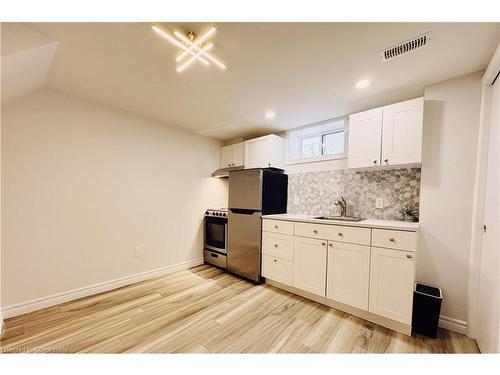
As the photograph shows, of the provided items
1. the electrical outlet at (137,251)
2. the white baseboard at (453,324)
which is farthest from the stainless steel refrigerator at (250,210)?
the white baseboard at (453,324)

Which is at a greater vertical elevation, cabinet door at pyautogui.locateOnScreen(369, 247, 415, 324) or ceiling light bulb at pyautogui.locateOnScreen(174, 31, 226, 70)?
ceiling light bulb at pyautogui.locateOnScreen(174, 31, 226, 70)

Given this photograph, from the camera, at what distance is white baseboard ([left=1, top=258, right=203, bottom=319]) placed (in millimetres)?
1811

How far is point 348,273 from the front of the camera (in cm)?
191

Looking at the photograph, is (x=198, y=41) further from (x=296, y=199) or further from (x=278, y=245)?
(x=296, y=199)

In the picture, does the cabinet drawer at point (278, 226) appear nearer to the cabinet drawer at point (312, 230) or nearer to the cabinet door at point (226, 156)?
the cabinet drawer at point (312, 230)

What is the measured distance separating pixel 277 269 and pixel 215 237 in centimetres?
121

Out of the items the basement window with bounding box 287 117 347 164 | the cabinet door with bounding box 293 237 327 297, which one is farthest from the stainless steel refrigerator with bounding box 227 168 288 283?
the cabinet door with bounding box 293 237 327 297

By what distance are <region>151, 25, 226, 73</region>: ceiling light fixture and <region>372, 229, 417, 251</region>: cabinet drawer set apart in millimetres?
1966

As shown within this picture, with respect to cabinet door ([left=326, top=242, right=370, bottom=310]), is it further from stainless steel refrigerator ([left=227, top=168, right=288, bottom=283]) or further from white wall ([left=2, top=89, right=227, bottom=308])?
white wall ([left=2, top=89, right=227, bottom=308])

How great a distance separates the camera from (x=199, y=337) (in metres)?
1.58

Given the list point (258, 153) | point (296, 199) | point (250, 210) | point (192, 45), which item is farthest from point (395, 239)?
point (192, 45)

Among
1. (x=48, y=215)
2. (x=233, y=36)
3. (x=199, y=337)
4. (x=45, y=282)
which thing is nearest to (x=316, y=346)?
(x=199, y=337)

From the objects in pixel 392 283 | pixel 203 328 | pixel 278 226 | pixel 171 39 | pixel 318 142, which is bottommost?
pixel 203 328

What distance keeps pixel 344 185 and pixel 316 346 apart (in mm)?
1788
